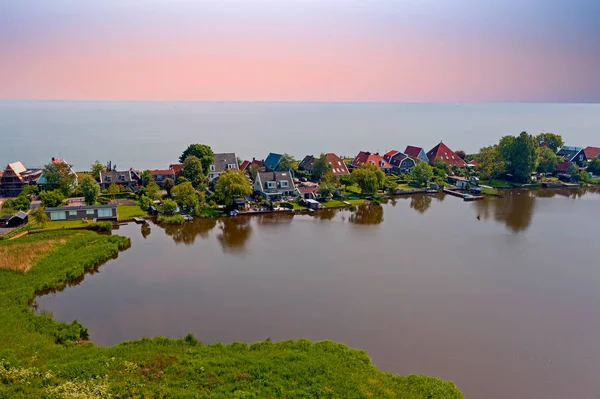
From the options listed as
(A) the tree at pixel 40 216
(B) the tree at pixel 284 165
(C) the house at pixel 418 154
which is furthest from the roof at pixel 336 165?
(A) the tree at pixel 40 216

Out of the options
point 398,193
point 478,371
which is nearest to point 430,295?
point 478,371

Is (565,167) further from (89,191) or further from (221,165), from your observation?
(89,191)

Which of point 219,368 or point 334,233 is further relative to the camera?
point 334,233

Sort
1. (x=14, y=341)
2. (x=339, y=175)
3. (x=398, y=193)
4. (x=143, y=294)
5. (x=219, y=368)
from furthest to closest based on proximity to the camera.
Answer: (x=339, y=175) → (x=398, y=193) → (x=143, y=294) → (x=14, y=341) → (x=219, y=368)

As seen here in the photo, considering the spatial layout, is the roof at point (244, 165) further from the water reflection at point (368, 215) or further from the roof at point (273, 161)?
the water reflection at point (368, 215)

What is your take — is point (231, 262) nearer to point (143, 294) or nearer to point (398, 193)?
point (143, 294)

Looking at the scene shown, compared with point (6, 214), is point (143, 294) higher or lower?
lower

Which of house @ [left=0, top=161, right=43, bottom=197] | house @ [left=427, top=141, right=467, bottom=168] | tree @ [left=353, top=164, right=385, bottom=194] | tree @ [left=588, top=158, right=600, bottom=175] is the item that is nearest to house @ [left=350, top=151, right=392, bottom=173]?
house @ [left=427, top=141, right=467, bottom=168]
